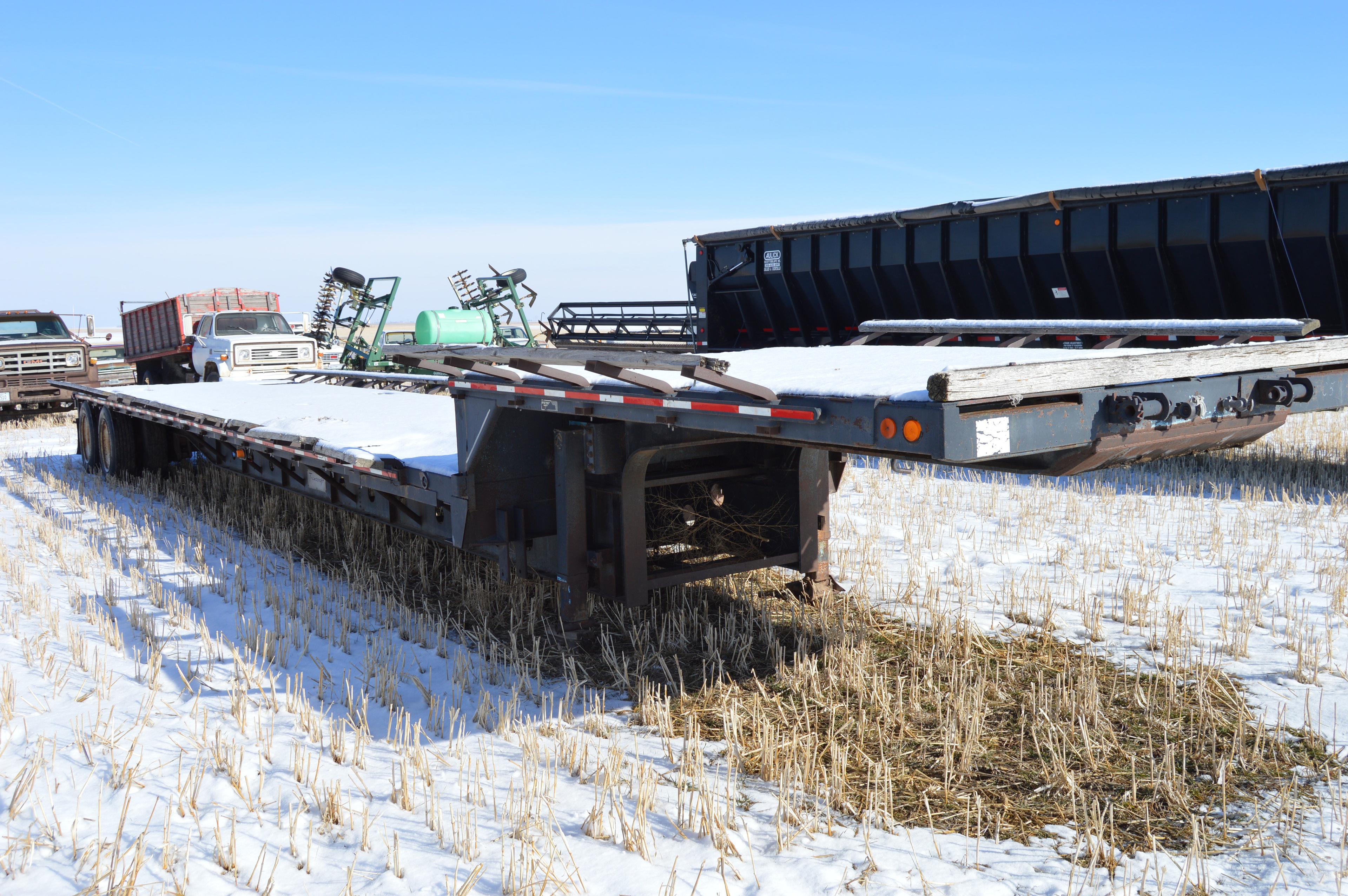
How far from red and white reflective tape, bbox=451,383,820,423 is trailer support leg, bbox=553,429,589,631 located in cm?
40

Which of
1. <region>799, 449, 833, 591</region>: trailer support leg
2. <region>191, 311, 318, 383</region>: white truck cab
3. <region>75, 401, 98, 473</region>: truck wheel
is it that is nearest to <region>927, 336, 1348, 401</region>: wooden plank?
<region>799, 449, 833, 591</region>: trailer support leg

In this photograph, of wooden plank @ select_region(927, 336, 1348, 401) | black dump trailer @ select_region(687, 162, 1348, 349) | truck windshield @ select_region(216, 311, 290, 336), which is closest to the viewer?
wooden plank @ select_region(927, 336, 1348, 401)

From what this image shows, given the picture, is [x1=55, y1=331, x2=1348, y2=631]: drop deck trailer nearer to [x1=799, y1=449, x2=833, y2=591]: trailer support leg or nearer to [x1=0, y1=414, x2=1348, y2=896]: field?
[x1=799, y1=449, x2=833, y2=591]: trailer support leg

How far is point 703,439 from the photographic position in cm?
482

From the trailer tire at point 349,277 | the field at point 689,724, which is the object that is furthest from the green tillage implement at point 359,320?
the field at point 689,724

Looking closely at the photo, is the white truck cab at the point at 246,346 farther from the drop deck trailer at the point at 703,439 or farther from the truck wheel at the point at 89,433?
the drop deck trailer at the point at 703,439

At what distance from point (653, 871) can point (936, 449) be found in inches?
58.7

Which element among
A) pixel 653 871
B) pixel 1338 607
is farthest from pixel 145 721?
pixel 1338 607

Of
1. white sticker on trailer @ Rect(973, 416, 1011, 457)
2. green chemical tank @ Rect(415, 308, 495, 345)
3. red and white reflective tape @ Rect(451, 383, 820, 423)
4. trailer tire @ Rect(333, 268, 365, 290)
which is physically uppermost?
trailer tire @ Rect(333, 268, 365, 290)

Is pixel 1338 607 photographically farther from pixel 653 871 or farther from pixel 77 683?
pixel 77 683

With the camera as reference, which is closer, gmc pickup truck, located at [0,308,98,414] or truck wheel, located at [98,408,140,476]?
truck wheel, located at [98,408,140,476]

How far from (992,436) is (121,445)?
9933 mm

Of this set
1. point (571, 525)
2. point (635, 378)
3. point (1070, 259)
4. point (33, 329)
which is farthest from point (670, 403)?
point (33, 329)

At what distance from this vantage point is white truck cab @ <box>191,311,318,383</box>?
20078 millimetres
